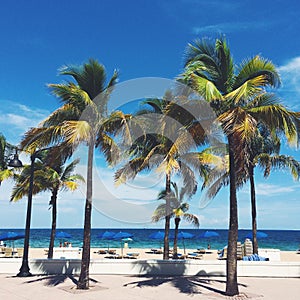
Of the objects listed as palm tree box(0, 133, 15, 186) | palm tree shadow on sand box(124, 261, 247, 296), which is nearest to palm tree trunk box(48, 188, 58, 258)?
palm tree box(0, 133, 15, 186)

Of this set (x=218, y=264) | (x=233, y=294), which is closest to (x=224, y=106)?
(x=233, y=294)

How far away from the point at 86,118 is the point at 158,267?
6738 mm

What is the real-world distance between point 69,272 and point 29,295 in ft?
13.9

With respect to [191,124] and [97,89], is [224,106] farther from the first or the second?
[97,89]

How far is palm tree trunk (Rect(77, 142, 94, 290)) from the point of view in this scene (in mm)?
12456

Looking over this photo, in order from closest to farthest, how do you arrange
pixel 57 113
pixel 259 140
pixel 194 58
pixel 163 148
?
pixel 194 58 → pixel 57 113 → pixel 163 148 → pixel 259 140

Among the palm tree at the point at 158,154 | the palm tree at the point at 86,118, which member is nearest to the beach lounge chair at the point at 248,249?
the palm tree at the point at 158,154

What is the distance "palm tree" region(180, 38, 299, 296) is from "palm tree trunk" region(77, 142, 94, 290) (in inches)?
169

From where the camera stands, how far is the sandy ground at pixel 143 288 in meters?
11.2

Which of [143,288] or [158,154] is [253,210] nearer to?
[158,154]

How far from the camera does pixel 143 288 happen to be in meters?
12.5

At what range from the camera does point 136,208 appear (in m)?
18.9

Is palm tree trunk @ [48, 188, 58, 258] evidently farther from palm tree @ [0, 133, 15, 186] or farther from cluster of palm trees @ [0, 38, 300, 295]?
cluster of palm trees @ [0, 38, 300, 295]

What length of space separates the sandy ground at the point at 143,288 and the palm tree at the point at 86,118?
1010 mm
